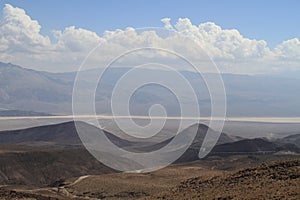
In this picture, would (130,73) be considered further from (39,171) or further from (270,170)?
(39,171)

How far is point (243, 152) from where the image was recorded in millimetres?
172875

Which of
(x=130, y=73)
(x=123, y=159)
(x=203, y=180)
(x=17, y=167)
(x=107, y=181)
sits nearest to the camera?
(x=130, y=73)

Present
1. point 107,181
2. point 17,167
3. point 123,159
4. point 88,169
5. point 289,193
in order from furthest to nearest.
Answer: point 123,159 < point 88,169 < point 17,167 < point 107,181 < point 289,193

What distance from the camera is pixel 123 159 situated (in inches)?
5655

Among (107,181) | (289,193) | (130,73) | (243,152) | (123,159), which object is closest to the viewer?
(289,193)

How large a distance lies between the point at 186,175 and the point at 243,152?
7637 centimetres

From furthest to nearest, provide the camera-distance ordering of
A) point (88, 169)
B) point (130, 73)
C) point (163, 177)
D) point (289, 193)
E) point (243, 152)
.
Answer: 1. point (243, 152)
2. point (88, 169)
3. point (163, 177)
4. point (130, 73)
5. point (289, 193)

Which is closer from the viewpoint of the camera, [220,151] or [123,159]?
[123,159]

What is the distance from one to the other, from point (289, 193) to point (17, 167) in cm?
9357

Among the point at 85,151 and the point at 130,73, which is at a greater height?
the point at 130,73

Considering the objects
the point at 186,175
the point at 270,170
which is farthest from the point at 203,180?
the point at 186,175

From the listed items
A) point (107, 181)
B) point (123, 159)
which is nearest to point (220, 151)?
point (123, 159)

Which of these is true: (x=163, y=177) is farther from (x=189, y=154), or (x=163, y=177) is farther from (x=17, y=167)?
(x=189, y=154)

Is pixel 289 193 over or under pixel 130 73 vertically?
under
